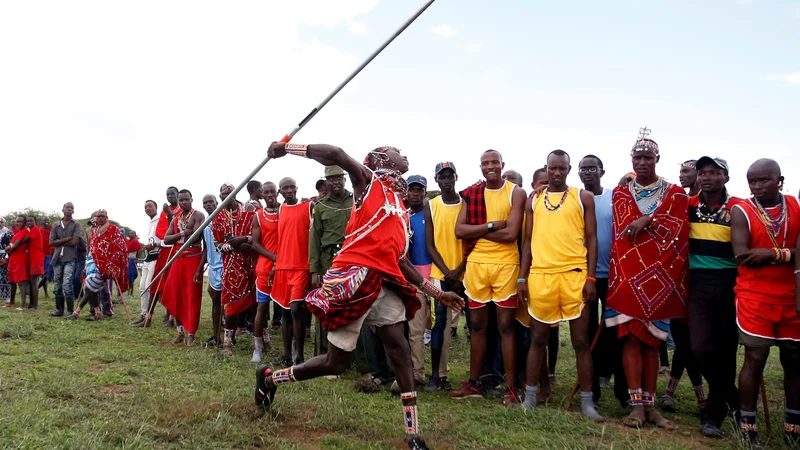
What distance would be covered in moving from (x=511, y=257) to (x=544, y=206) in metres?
0.61

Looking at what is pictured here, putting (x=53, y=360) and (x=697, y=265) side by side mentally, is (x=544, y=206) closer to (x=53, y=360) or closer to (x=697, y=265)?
(x=697, y=265)

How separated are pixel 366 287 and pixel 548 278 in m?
1.80

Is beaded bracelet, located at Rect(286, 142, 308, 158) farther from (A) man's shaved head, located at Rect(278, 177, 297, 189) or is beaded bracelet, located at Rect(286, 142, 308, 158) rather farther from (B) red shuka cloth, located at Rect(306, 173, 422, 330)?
(A) man's shaved head, located at Rect(278, 177, 297, 189)

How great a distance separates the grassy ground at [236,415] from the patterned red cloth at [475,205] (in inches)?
66.8

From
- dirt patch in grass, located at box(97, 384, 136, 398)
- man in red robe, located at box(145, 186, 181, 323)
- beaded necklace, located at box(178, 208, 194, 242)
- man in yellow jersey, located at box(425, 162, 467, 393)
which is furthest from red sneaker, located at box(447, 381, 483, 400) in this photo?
man in red robe, located at box(145, 186, 181, 323)

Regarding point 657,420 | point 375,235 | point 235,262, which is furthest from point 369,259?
point 235,262

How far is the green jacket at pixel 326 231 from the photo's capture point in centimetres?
639

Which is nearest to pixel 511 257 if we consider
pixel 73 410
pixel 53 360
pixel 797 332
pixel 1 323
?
pixel 797 332

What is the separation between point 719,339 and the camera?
4.63 m

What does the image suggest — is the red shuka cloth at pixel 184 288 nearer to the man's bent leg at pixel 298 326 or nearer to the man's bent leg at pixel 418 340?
the man's bent leg at pixel 298 326

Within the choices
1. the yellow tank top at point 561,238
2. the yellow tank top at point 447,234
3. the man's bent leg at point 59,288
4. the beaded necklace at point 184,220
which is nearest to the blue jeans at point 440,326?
the yellow tank top at point 447,234

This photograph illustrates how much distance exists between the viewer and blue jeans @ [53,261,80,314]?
1121cm

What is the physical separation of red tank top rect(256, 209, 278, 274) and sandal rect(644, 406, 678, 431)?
4634 mm

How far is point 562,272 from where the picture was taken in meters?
4.98
